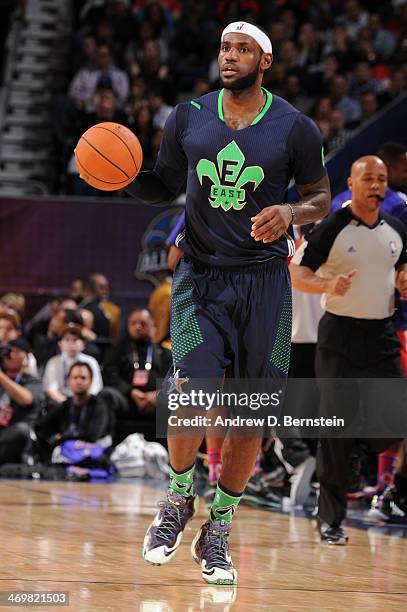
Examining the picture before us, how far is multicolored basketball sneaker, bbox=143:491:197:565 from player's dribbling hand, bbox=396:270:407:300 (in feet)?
7.00

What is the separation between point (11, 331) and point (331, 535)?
533cm

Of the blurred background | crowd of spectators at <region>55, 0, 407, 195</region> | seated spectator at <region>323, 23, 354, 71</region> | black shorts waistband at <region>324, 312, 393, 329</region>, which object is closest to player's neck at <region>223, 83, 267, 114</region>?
black shorts waistband at <region>324, 312, 393, 329</region>

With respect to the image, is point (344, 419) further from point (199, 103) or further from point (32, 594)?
point (32, 594)

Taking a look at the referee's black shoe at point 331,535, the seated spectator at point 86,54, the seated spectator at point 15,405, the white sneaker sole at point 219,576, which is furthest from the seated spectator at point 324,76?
the white sneaker sole at point 219,576

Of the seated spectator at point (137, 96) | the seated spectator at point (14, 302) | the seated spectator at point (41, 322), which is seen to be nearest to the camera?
the seated spectator at point (14, 302)

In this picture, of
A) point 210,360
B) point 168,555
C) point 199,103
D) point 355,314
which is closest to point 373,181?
point 355,314

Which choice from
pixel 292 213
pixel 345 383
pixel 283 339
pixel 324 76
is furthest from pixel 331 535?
pixel 324 76

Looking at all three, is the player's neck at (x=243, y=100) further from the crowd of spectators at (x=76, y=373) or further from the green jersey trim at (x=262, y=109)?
the crowd of spectators at (x=76, y=373)

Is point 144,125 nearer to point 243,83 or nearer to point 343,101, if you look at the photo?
point 343,101

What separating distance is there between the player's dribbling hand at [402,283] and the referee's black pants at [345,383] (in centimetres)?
22

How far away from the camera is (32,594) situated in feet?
13.4

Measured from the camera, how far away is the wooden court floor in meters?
4.24

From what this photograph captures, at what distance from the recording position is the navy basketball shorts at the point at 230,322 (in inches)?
184

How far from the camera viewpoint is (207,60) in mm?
16297
